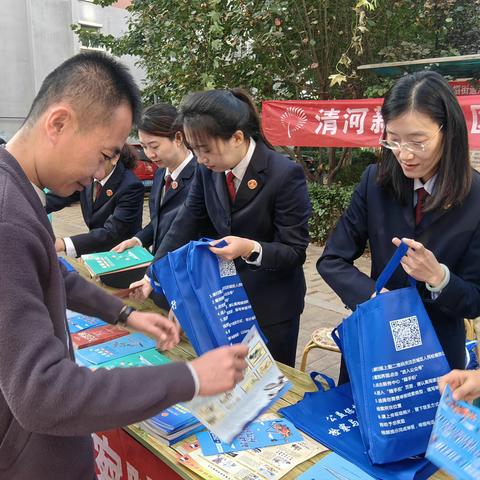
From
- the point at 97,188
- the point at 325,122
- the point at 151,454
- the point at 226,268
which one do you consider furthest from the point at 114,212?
the point at 325,122

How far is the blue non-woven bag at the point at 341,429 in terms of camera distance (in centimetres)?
113

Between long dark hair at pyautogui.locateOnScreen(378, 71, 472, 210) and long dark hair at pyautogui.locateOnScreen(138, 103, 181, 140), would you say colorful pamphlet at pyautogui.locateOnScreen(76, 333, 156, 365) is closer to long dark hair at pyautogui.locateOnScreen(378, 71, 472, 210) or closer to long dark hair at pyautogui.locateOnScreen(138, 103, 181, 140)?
long dark hair at pyautogui.locateOnScreen(138, 103, 181, 140)

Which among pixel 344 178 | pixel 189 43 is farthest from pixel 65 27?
pixel 344 178

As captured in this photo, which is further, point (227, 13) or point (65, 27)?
point (65, 27)

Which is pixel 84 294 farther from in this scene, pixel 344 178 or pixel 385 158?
pixel 344 178

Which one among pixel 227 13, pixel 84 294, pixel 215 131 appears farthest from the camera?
pixel 227 13

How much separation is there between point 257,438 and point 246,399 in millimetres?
256

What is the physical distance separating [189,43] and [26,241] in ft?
18.9

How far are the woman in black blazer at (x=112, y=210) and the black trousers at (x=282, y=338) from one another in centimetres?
117

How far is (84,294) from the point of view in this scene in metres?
1.29

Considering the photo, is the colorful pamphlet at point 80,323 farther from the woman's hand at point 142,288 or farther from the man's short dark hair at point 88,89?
the man's short dark hair at point 88,89

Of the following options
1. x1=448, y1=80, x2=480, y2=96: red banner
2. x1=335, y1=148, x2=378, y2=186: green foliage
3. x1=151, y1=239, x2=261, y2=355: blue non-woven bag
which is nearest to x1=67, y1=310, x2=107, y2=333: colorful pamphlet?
x1=151, y1=239, x2=261, y2=355: blue non-woven bag

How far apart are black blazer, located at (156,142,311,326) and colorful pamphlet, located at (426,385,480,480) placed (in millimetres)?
795

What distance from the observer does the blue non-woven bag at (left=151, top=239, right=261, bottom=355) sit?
133cm
